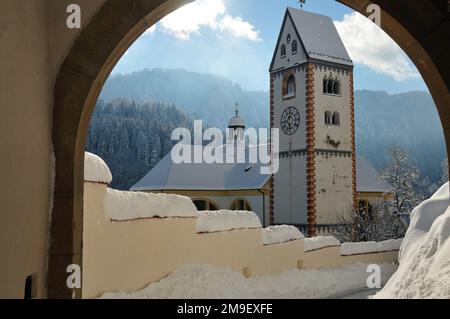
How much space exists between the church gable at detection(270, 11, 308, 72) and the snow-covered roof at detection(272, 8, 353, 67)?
286 mm

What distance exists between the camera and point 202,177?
37.0 m

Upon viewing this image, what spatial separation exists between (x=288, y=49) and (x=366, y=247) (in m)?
18.0

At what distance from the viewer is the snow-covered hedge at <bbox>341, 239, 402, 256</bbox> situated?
19172 mm

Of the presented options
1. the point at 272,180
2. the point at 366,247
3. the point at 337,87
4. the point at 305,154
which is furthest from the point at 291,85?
the point at 366,247

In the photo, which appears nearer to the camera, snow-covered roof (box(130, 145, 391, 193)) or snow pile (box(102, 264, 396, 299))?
snow pile (box(102, 264, 396, 299))

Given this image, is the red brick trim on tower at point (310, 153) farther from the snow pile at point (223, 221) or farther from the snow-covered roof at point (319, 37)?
the snow pile at point (223, 221)

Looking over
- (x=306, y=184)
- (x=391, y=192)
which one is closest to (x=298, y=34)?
(x=306, y=184)

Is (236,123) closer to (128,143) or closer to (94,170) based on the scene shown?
(94,170)

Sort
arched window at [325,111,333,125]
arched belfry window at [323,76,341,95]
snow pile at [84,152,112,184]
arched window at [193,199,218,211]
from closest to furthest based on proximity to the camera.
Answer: snow pile at [84,152,112,184], arched window at [325,111,333,125], arched belfry window at [323,76,341,95], arched window at [193,199,218,211]

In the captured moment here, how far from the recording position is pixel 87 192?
22.6 feet

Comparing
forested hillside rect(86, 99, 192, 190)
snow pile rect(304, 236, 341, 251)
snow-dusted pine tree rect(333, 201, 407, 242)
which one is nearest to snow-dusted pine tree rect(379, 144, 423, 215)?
snow-dusted pine tree rect(333, 201, 407, 242)

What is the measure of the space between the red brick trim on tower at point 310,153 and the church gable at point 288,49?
1.60 metres

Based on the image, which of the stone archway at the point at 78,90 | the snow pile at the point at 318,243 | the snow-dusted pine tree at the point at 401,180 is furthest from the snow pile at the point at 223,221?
the snow-dusted pine tree at the point at 401,180

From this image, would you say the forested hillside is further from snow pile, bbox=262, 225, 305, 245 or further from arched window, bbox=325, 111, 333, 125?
snow pile, bbox=262, 225, 305, 245
